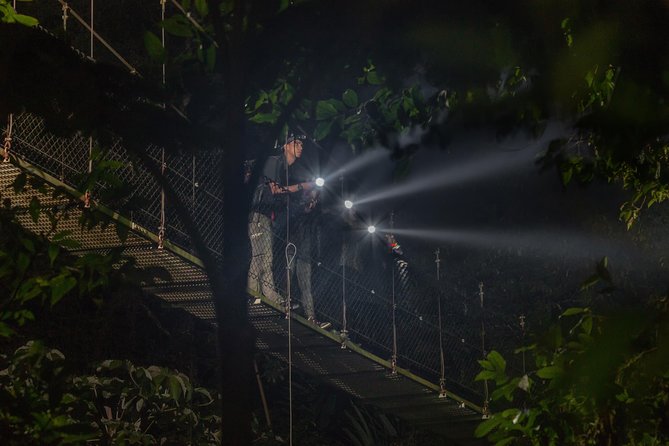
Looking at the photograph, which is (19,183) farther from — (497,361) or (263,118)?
(497,361)

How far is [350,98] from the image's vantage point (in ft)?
15.9

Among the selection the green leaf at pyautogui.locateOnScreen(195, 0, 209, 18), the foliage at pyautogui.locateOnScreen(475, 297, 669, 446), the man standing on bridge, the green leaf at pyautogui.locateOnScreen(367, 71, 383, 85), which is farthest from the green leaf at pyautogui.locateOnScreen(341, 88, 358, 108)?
the man standing on bridge

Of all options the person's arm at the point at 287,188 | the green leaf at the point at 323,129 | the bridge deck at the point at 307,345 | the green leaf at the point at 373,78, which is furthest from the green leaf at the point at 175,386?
the green leaf at the point at 373,78

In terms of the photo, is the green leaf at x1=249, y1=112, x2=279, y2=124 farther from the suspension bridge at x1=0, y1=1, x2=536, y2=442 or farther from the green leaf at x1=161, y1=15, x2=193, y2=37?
the suspension bridge at x1=0, y1=1, x2=536, y2=442

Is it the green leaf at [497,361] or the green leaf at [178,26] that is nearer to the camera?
the green leaf at [497,361]

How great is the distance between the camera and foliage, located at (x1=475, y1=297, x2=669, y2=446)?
189cm

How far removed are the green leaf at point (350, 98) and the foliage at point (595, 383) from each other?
161cm

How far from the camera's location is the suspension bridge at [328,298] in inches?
285

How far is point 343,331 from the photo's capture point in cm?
912

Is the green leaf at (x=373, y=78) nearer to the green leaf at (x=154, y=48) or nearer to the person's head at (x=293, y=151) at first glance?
the green leaf at (x=154, y=48)

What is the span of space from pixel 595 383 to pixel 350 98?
3.07m

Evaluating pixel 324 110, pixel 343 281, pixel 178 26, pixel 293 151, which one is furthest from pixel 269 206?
pixel 178 26

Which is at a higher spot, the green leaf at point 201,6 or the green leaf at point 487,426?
the green leaf at point 201,6

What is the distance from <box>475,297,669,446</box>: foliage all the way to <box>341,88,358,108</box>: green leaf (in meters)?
1.61
